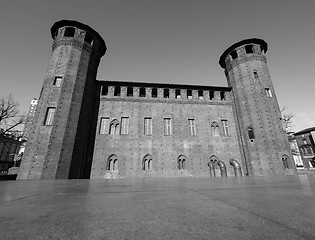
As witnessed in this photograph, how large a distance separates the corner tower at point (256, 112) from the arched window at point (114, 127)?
13.1m

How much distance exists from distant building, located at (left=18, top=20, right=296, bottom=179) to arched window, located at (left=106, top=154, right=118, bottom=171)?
0.29 ft

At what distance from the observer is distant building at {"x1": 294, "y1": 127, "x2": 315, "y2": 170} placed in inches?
1438

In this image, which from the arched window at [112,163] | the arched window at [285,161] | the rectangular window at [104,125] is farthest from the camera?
the rectangular window at [104,125]

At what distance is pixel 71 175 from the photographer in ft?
39.8

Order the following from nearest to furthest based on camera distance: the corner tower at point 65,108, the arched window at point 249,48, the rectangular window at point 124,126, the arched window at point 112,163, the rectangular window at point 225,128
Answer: the corner tower at point 65,108 → the arched window at point 112,163 → the rectangular window at point 124,126 → the rectangular window at point 225,128 → the arched window at point 249,48

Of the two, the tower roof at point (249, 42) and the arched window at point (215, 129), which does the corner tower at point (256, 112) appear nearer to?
the tower roof at point (249, 42)

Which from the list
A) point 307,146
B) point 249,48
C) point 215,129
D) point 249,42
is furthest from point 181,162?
point 307,146

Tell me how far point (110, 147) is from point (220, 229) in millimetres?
Result: 14856

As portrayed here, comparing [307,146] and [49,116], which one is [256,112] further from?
[307,146]

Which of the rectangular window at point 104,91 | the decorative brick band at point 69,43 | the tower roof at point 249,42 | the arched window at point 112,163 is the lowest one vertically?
the arched window at point 112,163

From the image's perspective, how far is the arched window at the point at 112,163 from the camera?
14.4 m

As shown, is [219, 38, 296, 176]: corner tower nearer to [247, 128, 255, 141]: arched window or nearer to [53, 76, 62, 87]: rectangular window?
[247, 128, 255, 141]: arched window

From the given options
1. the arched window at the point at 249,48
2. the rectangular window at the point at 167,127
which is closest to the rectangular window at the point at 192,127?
the rectangular window at the point at 167,127

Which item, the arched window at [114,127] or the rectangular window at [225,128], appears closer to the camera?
the arched window at [114,127]
